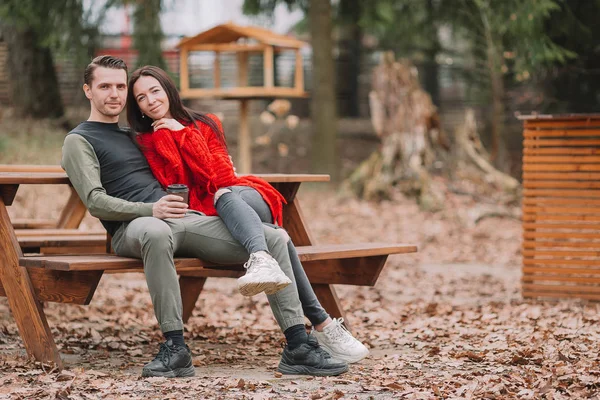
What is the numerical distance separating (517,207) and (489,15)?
2.67 m

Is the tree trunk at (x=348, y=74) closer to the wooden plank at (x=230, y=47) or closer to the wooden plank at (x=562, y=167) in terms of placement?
the wooden plank at (x=230, y=47)

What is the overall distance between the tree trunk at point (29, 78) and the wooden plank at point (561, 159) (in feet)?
40.4

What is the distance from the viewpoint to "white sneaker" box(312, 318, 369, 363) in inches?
186

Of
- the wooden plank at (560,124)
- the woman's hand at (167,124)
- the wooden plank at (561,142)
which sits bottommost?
the wooden plank at (561,142)

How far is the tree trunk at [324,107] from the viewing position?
1546 cm

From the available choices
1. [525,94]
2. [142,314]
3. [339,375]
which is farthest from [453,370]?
[525,94]

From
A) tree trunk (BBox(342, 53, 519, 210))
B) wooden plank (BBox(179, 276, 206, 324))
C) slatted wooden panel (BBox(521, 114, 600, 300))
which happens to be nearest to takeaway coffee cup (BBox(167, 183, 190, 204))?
wooden plank (BBox(179, 276, 206, 324))

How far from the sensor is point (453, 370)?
15.0 ft

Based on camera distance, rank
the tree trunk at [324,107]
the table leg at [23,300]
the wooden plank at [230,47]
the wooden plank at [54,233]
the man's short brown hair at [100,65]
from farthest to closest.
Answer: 1. the tree trunk at [324,107]
2. the wooden plank at [230,47]
3. the wooden plank at [54,233]
4. the man's short brown hair at [100,65]
5. the table leg at [23,300]

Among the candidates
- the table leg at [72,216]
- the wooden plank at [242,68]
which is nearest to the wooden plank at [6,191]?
the table leg at [72,216]

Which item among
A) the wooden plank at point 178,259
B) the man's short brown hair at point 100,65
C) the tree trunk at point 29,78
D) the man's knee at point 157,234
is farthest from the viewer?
the tree trunk at point 29,78

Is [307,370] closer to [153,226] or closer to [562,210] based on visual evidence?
[153,226]

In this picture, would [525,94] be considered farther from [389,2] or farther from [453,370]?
[453,370]

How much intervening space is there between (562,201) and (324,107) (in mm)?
8918
